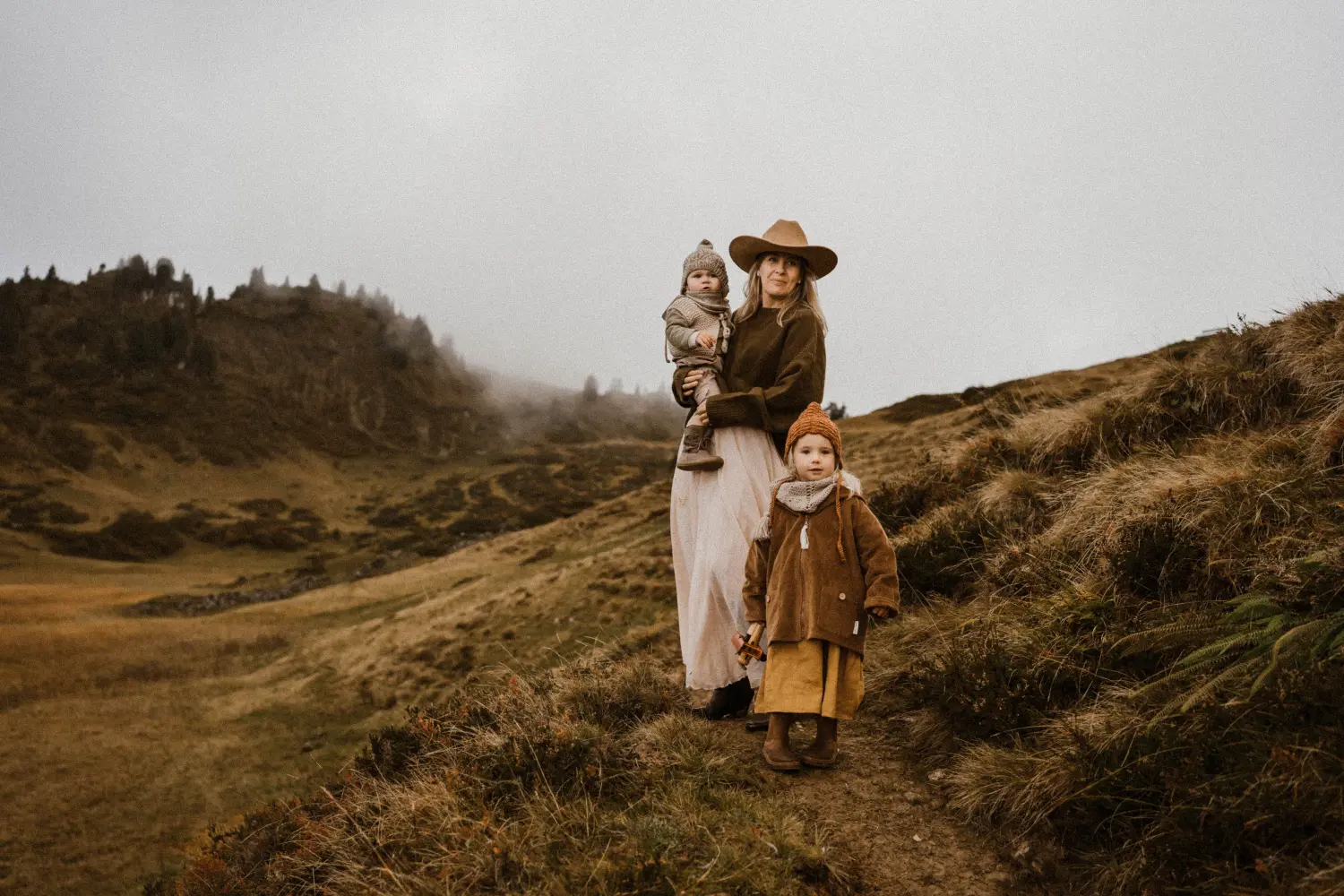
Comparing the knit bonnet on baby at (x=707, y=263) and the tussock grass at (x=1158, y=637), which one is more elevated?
the knit bonnet on baby at (x=707, y=263)

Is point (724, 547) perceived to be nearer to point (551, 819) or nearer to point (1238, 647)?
point (551, 819)

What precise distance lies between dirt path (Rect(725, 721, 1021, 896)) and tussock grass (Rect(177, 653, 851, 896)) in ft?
0.69

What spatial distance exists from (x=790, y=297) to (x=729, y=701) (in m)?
2.49

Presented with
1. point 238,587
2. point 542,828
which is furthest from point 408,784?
point 238,587

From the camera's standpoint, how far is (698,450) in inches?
180

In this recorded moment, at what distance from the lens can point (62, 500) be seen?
49938 millimetres

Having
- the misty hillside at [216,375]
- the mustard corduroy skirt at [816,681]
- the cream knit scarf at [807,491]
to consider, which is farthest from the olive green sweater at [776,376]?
the misty hillside at [216,375]

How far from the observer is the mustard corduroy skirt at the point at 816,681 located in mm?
3600

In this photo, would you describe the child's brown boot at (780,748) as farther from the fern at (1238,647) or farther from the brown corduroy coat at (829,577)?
the fern at (1238,647)

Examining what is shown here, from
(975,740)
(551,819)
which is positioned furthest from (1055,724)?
(551,819)

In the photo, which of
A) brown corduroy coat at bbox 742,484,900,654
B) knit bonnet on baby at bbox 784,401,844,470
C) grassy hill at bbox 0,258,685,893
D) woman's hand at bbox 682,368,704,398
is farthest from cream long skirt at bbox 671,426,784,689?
grassy hill at bbox 0,258,685,893

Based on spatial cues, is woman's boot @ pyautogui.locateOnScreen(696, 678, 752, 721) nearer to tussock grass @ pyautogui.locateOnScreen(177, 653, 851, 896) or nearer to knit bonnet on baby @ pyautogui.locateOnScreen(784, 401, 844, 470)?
tussock grass @ pyautogui.locateOnScreen(177, 653, 851, 896)

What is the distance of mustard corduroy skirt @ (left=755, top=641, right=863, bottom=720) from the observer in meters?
3.60

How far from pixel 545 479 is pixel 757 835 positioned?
2523 inches
